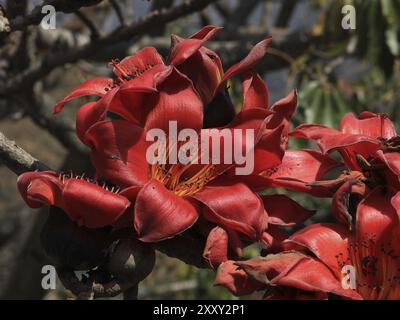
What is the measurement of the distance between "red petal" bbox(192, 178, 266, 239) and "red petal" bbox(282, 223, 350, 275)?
0.04 meters

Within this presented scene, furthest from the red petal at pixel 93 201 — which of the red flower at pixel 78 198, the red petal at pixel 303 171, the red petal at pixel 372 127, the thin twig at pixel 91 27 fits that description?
the thin twig at pixel 91 27

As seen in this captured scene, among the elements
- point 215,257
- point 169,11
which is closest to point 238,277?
point 215,257

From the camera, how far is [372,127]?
1025 mm

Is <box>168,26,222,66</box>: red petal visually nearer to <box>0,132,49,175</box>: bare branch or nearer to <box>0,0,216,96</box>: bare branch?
<box>0,132,49,175</box>: bare branch

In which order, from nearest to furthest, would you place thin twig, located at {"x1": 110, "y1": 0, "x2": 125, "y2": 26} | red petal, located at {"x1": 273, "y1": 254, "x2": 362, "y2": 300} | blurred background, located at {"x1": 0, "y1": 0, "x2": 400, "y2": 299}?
red petal, located at {"x1": 273, "y1": 254, "x2": 362, "y2": 300} → thin twig, located at {"x1": 110, "y1": 0, "x2": 125, "y2": 26} → blurred background, located at {"x1": 0, "y1": 0, "x2": 400, "y2": 299}

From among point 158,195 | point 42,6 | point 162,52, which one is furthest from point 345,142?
point 162,52

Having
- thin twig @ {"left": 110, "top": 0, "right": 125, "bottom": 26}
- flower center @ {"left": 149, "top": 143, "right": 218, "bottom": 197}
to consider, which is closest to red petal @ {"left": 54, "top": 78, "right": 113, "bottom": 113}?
flower center @ {"left": 149, "top": 143, "right": 218, "bottom": 197}

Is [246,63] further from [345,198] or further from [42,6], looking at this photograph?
[42,6]

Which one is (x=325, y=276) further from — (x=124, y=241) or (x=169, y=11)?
(x=169, y=11)

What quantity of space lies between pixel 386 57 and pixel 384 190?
1.52 m

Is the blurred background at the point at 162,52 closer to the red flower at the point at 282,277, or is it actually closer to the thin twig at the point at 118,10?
the thin twig at the point at 118,10

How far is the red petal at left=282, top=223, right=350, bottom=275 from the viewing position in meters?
0.88

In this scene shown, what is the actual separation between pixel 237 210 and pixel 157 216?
0.09 metres

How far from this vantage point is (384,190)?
0.92 meters
